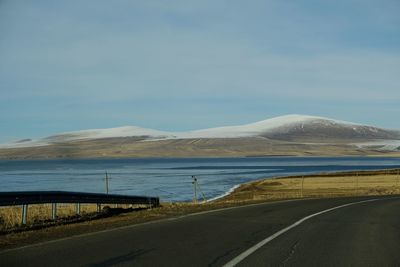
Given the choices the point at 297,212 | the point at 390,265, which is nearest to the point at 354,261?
the point at 390,265

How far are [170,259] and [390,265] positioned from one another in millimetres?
3699

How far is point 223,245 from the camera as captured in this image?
12055mm

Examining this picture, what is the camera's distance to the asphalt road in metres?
10.1

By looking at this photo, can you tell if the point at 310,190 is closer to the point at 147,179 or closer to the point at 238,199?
the point at 238,199

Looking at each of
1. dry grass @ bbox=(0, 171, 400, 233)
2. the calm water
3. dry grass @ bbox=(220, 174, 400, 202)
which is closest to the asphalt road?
dry grass @ bbox=(0, 171, 400, 233)

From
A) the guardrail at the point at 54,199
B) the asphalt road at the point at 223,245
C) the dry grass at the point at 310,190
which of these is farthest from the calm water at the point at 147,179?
the asphalt road at the point at 223,245

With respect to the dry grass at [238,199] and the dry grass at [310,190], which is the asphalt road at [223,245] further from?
the dry grass at [310,190]

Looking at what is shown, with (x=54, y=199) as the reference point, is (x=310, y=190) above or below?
below

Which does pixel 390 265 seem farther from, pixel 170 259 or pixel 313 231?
pixel 313 231

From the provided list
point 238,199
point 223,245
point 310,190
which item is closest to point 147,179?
point 310,190

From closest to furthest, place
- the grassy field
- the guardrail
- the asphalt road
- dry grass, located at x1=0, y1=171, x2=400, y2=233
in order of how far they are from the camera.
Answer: the asphalt road, the guardrail, dry grass, located at x1=0, y1=171, x2=400, y2=233, the grassy field

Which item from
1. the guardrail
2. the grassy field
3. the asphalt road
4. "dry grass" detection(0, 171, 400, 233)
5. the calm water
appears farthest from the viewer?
the calm water

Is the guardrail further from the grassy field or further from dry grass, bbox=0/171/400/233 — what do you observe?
the grassy field

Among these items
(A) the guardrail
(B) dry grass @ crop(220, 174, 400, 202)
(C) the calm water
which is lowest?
(B) dry grass @ crop(220, 174, 400, 202)
